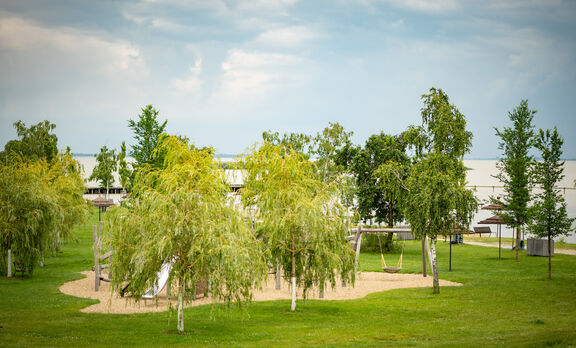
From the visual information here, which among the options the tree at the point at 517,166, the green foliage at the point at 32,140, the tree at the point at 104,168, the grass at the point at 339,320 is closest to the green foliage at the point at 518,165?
the tree at the point at 517,166

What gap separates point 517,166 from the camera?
38719 millimetres

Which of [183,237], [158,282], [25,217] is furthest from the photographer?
[25,217]

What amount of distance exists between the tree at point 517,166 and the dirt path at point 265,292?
10.3 metres

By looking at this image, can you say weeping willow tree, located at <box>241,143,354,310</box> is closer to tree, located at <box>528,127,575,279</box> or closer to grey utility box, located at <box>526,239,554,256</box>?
tree, located at <box>528,127,575,279</box>

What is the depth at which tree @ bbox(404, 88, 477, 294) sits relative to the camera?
23578 millimetres

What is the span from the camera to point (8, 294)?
23.8m

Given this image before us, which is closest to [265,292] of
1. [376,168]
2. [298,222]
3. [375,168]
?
[298,222]

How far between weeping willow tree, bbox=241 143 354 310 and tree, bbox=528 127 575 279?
534 inches

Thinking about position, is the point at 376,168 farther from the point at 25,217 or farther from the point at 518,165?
the point at 25,217

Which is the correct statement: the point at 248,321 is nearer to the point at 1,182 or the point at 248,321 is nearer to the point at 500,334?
→ the point at 500,334

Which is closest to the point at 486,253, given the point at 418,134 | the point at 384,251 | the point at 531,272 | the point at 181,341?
the point at 384,251

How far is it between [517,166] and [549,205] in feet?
35.5

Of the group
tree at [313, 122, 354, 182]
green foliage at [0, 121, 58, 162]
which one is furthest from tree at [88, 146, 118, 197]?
tree at [313, 122, 354, 182]

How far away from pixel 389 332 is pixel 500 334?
10.8 ft
